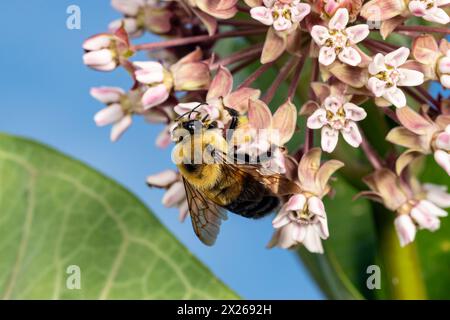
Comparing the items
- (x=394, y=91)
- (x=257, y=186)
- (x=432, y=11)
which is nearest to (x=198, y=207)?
(x=257, y=186)

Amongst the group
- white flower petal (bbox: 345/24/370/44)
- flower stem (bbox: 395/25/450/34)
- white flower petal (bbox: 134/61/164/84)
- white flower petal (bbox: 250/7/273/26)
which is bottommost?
white flower petal (bbox: 134/61/164/84)

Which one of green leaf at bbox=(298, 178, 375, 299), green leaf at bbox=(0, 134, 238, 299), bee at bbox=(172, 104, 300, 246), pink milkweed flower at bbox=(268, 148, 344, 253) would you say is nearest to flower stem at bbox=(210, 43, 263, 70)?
bee at bbox=(172, 104, 300, 246)

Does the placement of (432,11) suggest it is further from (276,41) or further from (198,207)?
(198,207)

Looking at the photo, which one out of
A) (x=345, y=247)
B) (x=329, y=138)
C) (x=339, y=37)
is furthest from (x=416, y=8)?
(x=345, y=247)

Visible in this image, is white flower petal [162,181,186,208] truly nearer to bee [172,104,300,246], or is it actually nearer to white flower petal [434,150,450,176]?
bee [172,104,300,246]

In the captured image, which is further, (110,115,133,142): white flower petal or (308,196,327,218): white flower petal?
(110,115,133,142): white flower petal
